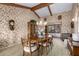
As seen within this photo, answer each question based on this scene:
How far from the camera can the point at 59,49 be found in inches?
82.8

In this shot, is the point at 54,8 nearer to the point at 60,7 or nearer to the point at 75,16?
the point at 60,7

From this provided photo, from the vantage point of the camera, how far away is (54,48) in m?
2.15

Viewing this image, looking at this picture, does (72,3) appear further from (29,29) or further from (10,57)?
(10,57)

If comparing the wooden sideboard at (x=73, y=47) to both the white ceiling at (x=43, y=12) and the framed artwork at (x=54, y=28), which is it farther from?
the white ceiling at (x=43, y=12)

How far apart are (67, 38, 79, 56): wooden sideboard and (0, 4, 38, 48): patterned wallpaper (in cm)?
82

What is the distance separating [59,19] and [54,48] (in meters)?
0.59

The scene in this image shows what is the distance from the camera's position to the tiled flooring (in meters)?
2.09

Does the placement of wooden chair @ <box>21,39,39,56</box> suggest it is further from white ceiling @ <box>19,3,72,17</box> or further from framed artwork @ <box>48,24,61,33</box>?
white ceiling @ <box>19,3,72,17</box>

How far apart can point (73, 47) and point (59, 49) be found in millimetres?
265

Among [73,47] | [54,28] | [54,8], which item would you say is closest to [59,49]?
[73,47]

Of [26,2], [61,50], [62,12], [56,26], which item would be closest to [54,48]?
[61,50]

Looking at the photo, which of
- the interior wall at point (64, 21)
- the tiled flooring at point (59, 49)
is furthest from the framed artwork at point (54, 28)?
the tiled flooring at point (59, 49)

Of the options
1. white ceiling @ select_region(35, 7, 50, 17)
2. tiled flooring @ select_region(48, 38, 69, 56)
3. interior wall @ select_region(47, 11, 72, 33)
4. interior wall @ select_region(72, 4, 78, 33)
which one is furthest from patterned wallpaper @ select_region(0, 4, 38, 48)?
interior wall @ select_region(72, 4, 78, 33)

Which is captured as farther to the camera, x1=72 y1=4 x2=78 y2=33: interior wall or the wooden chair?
the wooden chair
